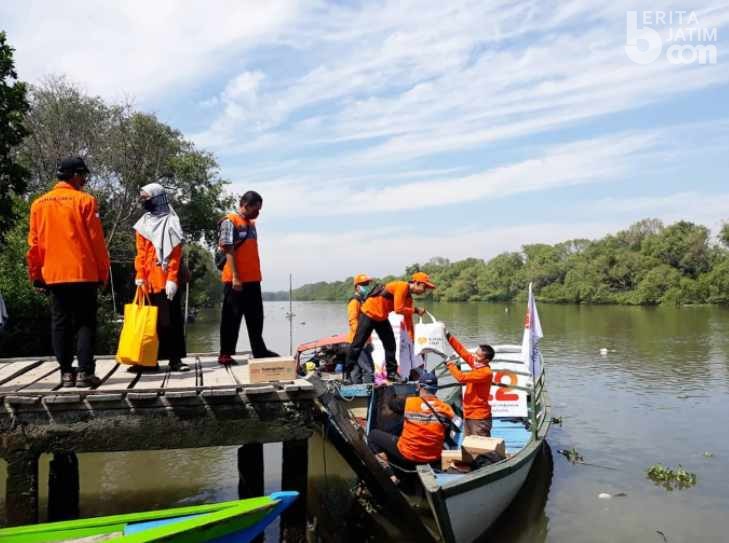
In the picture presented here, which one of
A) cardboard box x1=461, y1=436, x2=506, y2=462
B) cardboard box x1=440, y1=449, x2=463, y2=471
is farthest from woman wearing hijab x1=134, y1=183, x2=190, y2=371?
cardboard box x1=461, y1=436, x2=506, y2=462

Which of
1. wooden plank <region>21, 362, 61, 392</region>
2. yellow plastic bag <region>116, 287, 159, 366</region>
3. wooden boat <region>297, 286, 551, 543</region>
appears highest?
yellow plastic bag <region>116, 287, 159, 366</region>

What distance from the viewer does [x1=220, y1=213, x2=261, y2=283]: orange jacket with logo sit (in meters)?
7.13

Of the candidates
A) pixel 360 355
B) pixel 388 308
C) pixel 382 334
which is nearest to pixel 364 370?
pixel 360 355

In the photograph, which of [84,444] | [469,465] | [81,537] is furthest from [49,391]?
[469,465]

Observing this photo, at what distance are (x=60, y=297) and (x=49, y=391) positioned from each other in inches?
34.4

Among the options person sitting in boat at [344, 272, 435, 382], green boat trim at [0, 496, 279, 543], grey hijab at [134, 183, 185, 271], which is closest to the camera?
green boat trim at [0, 496, 279, 543]

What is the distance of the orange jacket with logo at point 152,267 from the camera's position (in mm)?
6723

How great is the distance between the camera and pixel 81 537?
523 cm

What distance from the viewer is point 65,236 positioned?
19.2ft

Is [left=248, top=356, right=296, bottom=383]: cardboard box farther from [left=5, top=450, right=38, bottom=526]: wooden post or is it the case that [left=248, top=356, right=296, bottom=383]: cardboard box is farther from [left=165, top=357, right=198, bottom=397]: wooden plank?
[left=5, top=450, right=38, bottom=526]: wooden post

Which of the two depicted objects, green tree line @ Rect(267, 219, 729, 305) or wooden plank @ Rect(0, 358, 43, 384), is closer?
wooden plank @ Rect(0, 358, 43, 384)

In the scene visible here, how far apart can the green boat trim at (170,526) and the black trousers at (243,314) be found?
2221mm

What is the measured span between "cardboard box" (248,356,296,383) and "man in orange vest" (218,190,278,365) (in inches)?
42.7

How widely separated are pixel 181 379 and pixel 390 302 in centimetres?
331
